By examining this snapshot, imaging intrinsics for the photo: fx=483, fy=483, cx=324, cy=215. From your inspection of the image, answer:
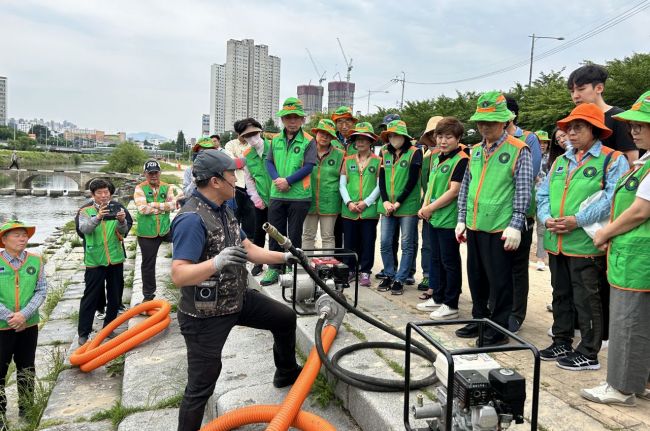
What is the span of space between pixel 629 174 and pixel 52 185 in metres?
69.8

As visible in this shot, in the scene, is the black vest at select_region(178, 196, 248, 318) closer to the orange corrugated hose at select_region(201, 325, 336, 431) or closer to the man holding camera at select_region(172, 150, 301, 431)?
the man holding camera at select_region(172, 150, 301, 431)

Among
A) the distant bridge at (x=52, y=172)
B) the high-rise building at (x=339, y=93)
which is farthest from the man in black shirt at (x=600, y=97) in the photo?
the high-rise building at (x=339, y=93)

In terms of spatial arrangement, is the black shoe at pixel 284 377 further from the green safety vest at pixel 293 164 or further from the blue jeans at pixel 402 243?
the green safety vest at pixel 293 164

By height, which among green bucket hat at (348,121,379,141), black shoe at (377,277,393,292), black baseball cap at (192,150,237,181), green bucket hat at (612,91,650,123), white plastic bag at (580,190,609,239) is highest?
green bucket hat at (348,121,379,141)

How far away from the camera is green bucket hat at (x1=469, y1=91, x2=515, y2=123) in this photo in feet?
12.3

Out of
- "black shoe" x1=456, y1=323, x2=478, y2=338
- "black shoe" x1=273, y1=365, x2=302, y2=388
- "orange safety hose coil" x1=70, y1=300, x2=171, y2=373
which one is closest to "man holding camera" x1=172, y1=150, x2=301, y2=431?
"black shoe" x1=273, y1=365, x2=302, y2=388

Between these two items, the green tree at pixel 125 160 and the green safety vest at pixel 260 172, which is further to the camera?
the green tree at pixel 125 160

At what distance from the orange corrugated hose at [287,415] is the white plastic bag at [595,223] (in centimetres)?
201

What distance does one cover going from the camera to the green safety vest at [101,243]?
18.2 ft

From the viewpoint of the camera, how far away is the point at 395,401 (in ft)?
9.12

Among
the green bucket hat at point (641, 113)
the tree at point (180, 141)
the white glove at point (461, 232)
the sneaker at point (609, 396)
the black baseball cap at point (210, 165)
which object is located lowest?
the sneaker at point (609, 396)

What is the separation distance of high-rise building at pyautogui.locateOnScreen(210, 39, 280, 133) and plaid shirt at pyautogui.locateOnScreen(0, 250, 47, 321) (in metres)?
83.1

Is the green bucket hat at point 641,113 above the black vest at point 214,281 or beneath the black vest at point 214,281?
above

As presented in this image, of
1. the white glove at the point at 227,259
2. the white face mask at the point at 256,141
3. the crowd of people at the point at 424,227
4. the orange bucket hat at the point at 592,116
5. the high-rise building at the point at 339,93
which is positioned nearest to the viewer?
the white glove at the point at 227,259
